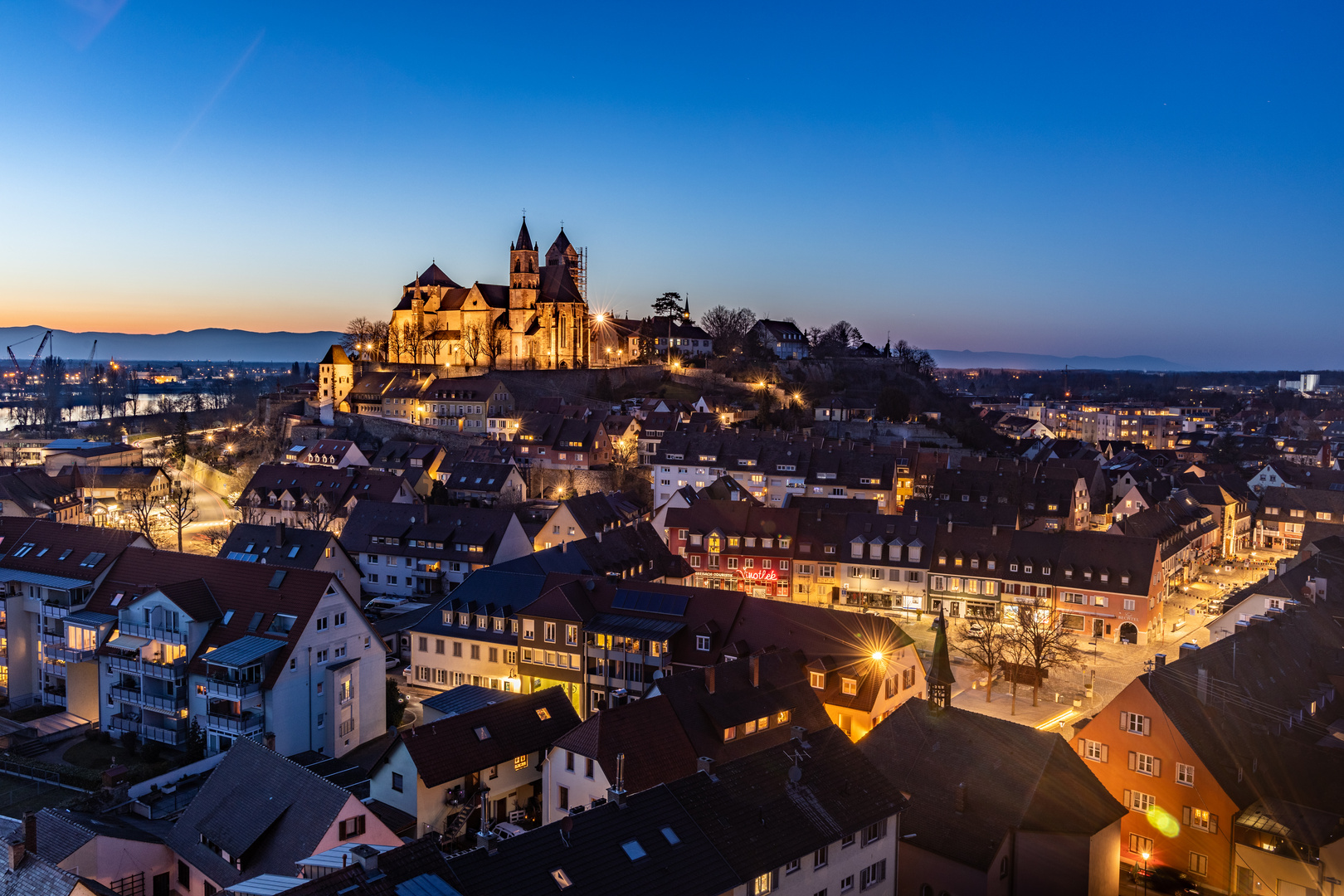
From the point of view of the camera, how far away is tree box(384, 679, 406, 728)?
104 ft

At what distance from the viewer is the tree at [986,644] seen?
1400 inches

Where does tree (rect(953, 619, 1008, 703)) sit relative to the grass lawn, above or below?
above

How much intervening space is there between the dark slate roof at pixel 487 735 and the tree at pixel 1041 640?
18919 millimetres

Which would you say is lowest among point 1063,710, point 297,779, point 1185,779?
point 1063,710

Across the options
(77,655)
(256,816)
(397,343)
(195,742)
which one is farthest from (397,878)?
(397,343)

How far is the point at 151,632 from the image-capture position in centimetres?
2988

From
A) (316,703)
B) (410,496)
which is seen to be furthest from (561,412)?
(316,703)

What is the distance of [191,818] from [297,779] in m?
2.77

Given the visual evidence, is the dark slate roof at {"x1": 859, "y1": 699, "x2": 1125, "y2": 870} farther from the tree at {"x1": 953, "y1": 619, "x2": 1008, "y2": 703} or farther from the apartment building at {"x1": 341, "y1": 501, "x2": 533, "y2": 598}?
the apartment building at {"x1": 341, "y1": 501, "x2": 533, "y2": 598}

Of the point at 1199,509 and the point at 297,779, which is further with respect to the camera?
the point at 1199,509

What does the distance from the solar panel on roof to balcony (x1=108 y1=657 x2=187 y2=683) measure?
45.6 ft

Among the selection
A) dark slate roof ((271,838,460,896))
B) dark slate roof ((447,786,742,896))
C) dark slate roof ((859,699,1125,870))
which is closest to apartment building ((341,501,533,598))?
dark slate roof ((859,699,1125,870))

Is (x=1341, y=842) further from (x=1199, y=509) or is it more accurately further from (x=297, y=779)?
(x=1199, y=509)

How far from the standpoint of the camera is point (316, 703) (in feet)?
95.0
